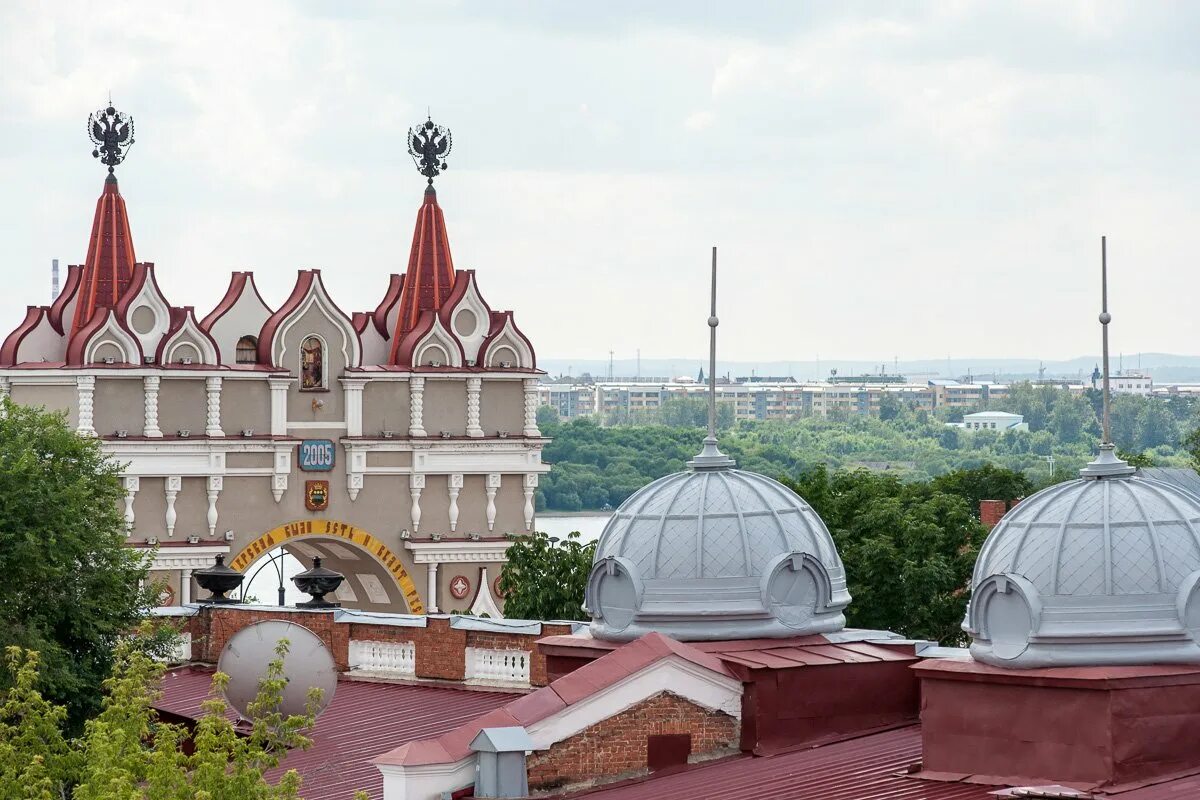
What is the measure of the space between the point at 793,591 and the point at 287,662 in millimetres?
6278

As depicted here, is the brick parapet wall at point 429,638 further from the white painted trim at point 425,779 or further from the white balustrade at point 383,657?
the white painted trim at point 425,779

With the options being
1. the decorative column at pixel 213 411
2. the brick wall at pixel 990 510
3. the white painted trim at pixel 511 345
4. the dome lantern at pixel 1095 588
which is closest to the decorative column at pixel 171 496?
the decorative column at pixel 213 411

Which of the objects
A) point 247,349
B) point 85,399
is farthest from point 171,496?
point 247,349

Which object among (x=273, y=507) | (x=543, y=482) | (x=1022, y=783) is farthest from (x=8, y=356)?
(x=543, y=482)

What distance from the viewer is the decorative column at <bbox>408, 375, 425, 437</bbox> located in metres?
74.8

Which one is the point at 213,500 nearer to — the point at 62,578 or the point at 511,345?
the point at 511,345

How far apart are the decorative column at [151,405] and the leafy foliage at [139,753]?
4249 cm

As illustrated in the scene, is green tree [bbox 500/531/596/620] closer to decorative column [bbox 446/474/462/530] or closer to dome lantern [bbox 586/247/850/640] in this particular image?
decorative column [bbox 446/474/462/530]

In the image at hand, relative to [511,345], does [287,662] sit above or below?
below

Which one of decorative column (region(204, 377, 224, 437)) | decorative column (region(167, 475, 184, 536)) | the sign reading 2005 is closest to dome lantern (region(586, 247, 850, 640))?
decorative column (region(167, 475, 184, 536))

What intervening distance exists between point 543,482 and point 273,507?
83.4m

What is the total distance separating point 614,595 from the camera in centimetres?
2805

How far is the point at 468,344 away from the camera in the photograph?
7600 cm

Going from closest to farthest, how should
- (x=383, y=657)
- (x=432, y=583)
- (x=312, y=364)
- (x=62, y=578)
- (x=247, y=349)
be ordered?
1. (x=383, y=657)
2. (x=62, y=578)
3. (x=247, y=349)
4. (x=312, y=364)
5. (x=432, y=583)
